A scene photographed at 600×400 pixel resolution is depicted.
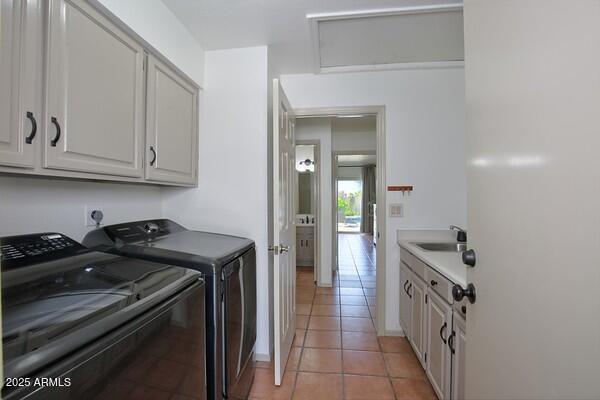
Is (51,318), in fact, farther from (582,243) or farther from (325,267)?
(325,267)

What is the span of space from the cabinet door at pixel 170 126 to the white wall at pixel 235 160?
123 mm

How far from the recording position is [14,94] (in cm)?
Result: 84

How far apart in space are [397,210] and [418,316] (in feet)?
2.91

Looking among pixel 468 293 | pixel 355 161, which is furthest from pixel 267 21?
pixel 355 161

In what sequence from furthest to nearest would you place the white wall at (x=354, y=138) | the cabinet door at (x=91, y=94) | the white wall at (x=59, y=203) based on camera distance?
the white wall at (x=354, y=138) < the white wall at (x=59, y=203) < the cabinet door at (x=91, y=94)

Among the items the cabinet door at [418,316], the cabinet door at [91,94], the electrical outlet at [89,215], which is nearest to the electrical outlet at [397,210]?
the cabinet door at [418,316]

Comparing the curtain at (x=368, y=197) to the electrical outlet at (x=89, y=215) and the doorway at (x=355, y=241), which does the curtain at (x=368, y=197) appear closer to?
the doorway at (x=355, y=241)

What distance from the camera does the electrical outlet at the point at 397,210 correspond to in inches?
90.7

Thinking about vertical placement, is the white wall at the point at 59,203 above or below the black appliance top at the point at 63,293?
above

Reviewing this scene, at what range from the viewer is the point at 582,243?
513 mm

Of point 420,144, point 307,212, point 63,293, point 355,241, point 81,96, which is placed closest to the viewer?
point 63,293

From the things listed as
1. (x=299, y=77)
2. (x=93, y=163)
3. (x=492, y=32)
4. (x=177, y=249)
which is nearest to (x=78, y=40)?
(x=93, y=163)

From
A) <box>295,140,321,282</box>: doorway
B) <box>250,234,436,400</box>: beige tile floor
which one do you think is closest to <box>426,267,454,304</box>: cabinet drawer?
<box>250,234,436,400</box>: beige tile floor

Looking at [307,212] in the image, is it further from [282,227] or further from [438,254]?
[438,254]
